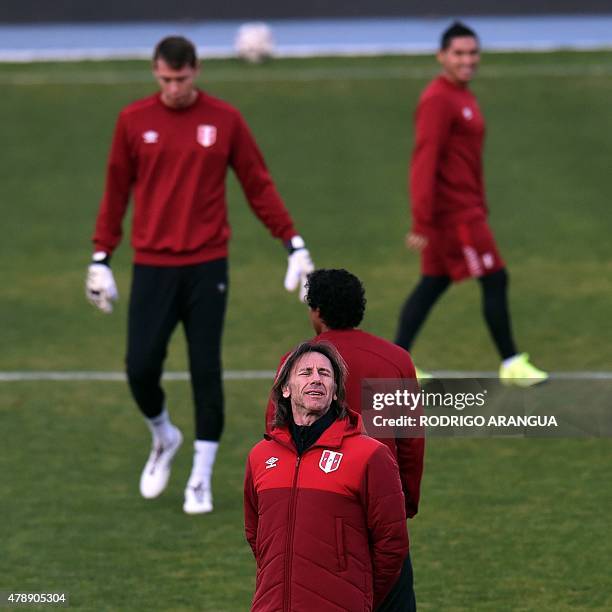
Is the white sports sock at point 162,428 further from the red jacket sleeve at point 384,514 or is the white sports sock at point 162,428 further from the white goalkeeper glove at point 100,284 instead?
the red jacket sleeve at point 384,514

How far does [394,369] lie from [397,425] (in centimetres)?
21

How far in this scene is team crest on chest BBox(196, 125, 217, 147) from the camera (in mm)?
8102

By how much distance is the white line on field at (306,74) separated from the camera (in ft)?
73.8

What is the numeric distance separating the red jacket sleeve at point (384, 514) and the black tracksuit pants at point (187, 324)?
312cm

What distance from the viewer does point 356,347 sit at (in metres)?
5.78

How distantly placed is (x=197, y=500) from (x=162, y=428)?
51 centimetres

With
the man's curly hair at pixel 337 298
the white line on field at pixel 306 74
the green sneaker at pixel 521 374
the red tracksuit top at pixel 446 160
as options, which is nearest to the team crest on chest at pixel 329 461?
the man's curly hair at pixel 337 298

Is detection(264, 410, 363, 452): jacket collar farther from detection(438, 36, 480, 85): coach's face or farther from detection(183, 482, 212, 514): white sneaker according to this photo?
detection(438, 36, 480, 85): coach's face

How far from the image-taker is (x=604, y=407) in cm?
1017

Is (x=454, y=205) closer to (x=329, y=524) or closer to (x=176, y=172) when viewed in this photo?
(x=176, y=172)

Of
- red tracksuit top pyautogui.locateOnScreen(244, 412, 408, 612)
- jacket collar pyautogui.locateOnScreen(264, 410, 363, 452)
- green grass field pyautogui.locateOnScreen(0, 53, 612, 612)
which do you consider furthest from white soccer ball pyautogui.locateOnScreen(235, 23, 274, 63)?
red tracksuit top pyautogui.locateOnScreen(244, 412, 408, 612)

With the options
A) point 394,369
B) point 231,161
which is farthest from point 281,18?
point 394,369

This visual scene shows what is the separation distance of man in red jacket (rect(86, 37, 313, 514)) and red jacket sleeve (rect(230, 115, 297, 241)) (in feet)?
0.09

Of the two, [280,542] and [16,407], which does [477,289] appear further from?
[280,542]
